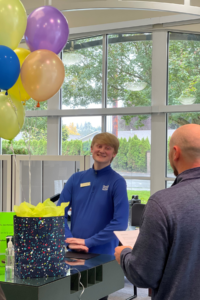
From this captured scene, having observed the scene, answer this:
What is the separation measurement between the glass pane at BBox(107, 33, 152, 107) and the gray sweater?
4.89 m

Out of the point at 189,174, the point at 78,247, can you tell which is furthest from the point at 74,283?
the point at 189,174

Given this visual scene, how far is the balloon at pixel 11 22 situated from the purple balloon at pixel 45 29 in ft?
0.28

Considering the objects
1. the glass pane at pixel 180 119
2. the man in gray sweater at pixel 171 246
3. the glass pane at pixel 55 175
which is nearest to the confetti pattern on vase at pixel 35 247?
the man in gray sweater at pixel 171 246

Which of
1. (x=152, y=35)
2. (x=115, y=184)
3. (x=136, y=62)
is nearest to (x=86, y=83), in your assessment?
(x=136, y=62)

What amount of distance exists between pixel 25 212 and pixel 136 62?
4879 mm

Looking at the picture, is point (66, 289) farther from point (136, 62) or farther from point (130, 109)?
point (136, 62)

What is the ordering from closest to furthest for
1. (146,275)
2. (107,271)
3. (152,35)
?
(146,275), (107,271), (152,35)

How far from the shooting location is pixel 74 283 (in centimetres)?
177

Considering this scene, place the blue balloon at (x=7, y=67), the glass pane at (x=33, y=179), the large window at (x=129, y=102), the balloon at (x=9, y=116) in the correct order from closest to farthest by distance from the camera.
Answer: the blue balloon at (x=7, y=67), the balloon at (x=9, y=116), the glass pane at (x=33, y=179), the large window at (x=129, y=102)

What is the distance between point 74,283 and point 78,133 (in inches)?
185

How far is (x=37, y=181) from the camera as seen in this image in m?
4.75

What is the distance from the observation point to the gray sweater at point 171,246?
1228mm

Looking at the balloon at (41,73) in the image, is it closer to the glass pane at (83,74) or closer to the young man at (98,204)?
the young man at (98,204)

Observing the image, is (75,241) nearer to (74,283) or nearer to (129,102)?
(74,283)
